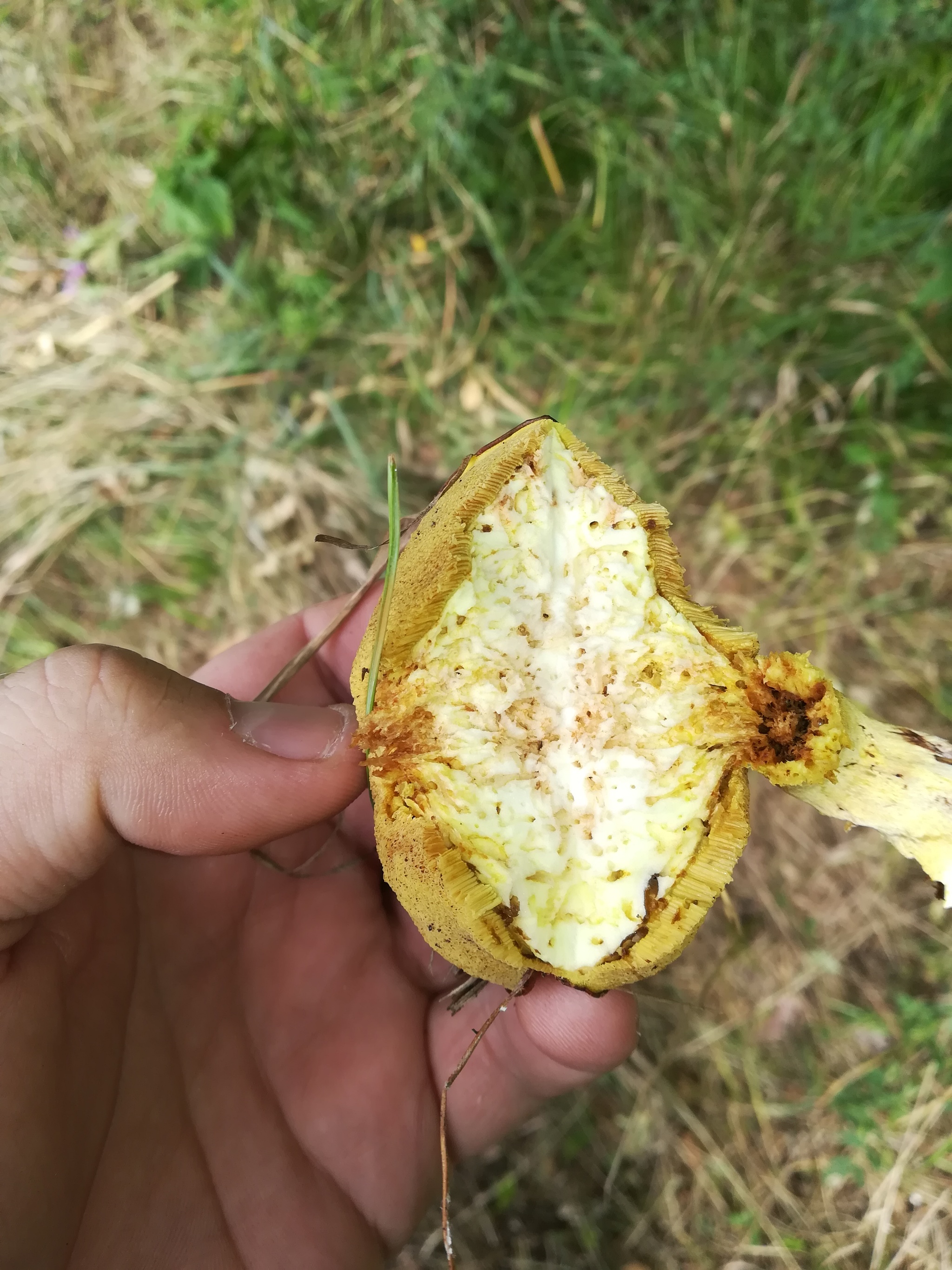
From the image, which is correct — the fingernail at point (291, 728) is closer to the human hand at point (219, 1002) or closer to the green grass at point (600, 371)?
the human hand at point (219, 1002)

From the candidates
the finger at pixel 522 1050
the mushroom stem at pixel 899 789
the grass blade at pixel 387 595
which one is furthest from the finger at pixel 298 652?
the mushroom stem at pixel 899 789

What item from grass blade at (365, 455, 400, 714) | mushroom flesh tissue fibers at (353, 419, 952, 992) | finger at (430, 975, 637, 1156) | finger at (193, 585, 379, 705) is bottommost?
finger at (430, 975, 637, 1156)

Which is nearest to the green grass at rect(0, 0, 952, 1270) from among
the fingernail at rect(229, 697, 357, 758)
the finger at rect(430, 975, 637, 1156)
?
the finger at rect(430, 975, 637, 1156)

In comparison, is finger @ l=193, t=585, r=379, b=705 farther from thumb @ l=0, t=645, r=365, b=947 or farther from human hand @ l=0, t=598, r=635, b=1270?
thumb @ l=0, t=645, r=365, b=947

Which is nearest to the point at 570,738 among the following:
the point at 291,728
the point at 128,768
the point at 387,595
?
the point at 387,595

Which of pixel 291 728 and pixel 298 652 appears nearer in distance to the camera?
pixel 291 728

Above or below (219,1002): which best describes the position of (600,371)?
above

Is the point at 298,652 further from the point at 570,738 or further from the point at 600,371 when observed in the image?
the point at 600,371
